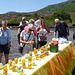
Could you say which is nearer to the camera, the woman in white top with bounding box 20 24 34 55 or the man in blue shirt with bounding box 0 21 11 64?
the woman in white top with bounding box 20 24 34 55

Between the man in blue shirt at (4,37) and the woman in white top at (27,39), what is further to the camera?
the man in blue shirt at (4,37)

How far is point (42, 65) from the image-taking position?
10.8 ft

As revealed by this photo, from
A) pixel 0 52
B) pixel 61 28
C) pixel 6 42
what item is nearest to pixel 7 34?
pixel 6 42

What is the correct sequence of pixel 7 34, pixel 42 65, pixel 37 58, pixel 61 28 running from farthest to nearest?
pixel 61 28, pixel 7 34, pixel 37 58, pixel 42 65

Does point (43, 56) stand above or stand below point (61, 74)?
above

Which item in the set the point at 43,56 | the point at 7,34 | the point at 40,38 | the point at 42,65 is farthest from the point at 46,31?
the point at 42,65

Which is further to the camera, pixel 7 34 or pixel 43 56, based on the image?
pixel 7 34

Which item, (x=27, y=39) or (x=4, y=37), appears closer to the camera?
(x=27, y=39)

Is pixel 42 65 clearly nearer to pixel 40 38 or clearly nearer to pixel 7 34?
pixel 7 34

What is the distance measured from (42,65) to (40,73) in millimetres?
276

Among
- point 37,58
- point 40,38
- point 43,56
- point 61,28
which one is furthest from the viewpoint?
point 61,28

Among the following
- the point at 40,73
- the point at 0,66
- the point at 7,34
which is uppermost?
the point at 7,34

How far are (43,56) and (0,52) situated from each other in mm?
1588

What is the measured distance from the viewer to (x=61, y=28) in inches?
252
